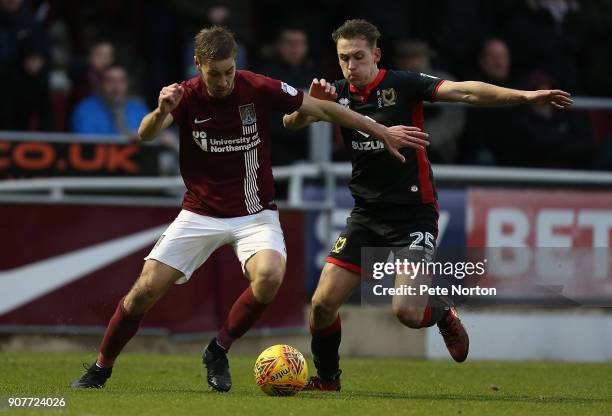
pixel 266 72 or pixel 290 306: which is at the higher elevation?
pixel 266 72

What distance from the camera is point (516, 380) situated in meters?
10.4

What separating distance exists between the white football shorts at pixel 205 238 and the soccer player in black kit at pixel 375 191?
50cm

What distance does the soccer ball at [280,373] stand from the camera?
327 inches

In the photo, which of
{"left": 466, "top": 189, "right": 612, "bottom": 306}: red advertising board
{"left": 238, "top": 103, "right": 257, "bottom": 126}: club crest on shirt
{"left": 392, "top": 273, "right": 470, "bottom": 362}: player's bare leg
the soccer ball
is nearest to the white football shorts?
{"left": 238, "top": 103, "right": 257, "bottom": 126}: club crest on shirt

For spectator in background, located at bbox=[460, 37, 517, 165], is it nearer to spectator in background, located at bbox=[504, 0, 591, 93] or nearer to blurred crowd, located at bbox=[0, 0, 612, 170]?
blurred crowd, located at bbox=[0, 0, 612, 170]

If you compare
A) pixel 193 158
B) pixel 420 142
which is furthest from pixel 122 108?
pixel 420 142

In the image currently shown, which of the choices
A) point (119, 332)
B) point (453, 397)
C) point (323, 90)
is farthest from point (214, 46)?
point (453, 397)

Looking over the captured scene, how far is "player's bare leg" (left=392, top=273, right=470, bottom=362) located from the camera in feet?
28.8

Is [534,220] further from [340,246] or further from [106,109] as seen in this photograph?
[340,246]

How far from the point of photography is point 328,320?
890 cm

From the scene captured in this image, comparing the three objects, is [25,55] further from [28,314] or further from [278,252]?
[278,252]

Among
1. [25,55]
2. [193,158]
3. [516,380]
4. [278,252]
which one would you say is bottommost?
[516,380]

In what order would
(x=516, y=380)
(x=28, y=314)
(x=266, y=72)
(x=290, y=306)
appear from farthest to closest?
(x=266, y=72)
(x=290, y=306)
(x=28, y=314)
(x=516, y=380)

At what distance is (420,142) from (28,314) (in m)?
4.94
